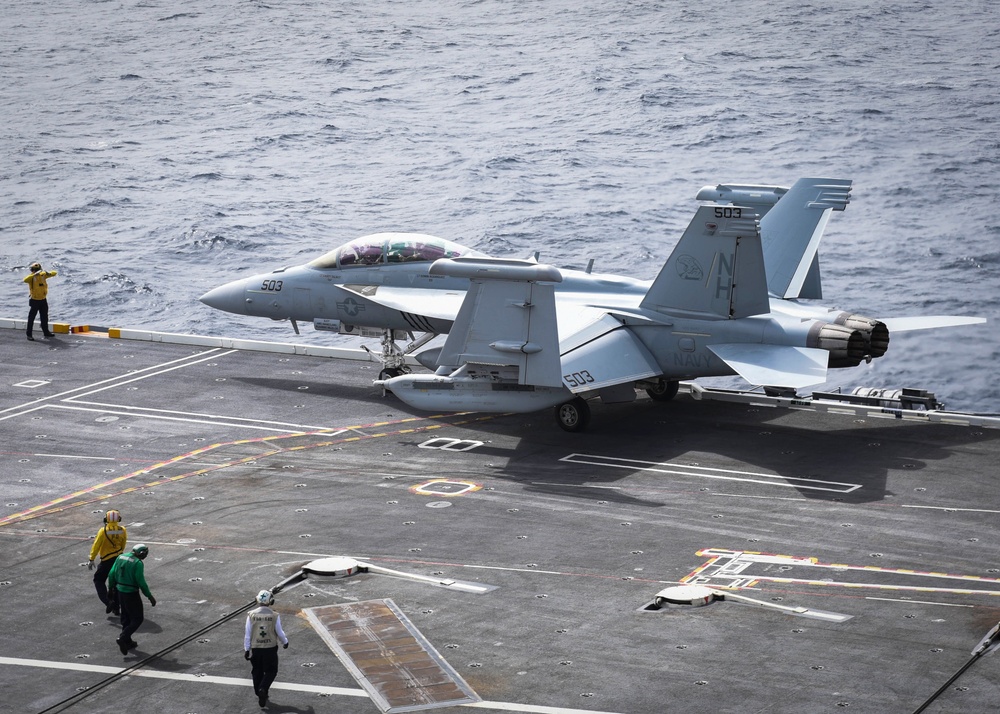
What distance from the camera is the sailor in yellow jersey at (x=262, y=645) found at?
634 inches

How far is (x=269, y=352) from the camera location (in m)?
38.8

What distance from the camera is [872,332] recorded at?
95.1 ft

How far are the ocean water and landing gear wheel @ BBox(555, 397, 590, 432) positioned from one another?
21.8m

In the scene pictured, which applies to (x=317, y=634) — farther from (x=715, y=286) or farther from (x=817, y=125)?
(x=817, y=125)

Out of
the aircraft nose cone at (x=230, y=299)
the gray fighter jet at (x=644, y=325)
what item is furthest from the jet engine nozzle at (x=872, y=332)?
the aircraft nose cone at (x=230, y=299)

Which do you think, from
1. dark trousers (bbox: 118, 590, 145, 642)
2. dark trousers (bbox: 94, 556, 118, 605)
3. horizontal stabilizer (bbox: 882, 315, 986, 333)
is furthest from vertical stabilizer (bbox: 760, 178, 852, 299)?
dark trousers (bbox: 118, 590, 145, 642)

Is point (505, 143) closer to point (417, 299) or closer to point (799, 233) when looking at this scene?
point (417, 299)

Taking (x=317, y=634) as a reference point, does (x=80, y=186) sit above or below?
above

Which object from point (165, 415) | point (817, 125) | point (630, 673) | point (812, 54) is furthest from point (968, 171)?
point (630, 673)

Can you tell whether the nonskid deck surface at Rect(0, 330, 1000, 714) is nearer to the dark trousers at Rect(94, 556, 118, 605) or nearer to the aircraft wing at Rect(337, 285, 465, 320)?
the dark trousers at Rect(94, 556, 118, 605)

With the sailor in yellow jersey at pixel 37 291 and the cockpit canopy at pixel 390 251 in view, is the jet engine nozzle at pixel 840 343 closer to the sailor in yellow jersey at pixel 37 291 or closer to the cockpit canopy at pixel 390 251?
the cockpit canopy at pixel 390 251

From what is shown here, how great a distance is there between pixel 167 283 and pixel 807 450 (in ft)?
133

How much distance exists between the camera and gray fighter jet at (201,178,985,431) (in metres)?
28.9

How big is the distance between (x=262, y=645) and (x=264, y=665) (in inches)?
12.2
